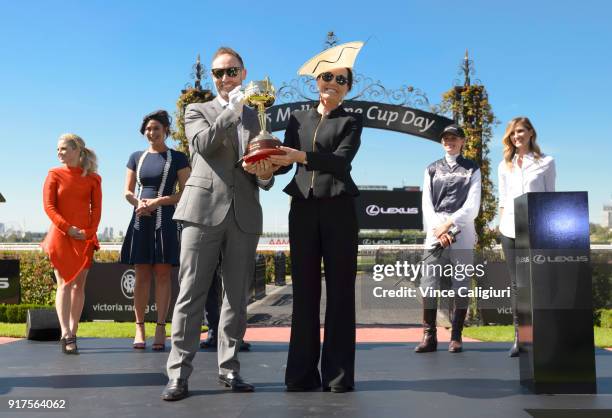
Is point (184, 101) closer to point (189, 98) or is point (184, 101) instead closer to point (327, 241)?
point (189, 98)

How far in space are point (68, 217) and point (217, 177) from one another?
7.23ft

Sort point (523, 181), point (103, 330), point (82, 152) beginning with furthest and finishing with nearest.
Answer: point (103, 330), point (82, 152), point (523, 181)

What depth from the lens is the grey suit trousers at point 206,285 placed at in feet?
10.8

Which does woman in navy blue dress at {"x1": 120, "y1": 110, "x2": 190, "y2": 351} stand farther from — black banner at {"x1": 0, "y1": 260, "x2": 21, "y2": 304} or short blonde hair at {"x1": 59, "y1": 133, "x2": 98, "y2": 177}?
black banner at {"x1": 0, "y1": 260, "x2": 21, "y2": 304}

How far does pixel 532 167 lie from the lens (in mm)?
4598

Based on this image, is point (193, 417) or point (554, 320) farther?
point (554, 320)

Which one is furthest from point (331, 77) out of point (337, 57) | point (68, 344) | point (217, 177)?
point (68, 344)

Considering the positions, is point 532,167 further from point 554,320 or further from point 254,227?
point 254,227

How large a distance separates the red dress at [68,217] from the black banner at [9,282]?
17.5 ft

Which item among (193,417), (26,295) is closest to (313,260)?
(193,417)

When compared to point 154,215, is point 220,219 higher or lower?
lower

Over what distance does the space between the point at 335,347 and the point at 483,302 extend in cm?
608

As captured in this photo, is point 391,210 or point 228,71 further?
point 391,210

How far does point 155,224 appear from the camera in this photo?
498 cm
